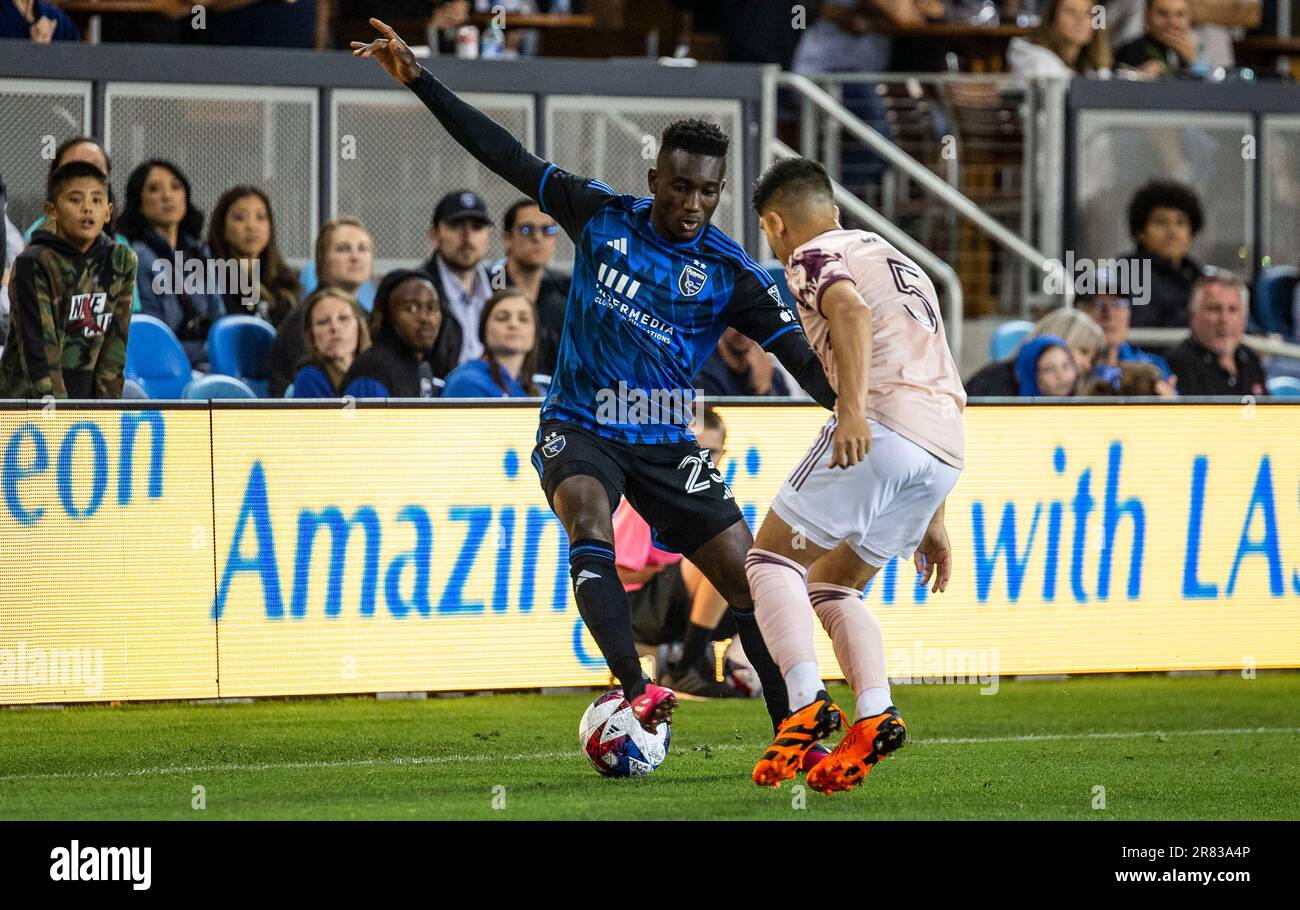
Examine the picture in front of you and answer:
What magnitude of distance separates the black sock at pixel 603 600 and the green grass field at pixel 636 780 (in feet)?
1.53

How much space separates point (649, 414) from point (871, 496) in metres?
1.08

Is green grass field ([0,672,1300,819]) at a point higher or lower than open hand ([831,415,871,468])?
lower

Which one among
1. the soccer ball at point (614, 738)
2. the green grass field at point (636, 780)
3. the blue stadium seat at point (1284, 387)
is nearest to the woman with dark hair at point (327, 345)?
the green grass field at point (636, 780)

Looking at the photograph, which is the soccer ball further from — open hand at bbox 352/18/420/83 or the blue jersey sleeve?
open hand at bbox 352/18/420/83

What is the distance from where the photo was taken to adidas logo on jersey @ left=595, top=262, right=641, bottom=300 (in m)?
7.04

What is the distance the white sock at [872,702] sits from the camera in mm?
6211

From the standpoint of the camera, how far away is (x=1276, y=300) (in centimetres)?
1419

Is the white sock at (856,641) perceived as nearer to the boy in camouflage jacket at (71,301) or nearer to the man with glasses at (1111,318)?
the boy in camouflage jacket at (71,301)

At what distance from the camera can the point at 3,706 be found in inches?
344

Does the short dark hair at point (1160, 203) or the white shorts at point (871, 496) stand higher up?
the short dark hair at point (1160, 203)

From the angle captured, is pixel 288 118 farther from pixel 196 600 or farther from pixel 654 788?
pixel 654 788

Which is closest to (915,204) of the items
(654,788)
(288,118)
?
(288,118)

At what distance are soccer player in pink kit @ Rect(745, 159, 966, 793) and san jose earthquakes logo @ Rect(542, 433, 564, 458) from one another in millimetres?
842

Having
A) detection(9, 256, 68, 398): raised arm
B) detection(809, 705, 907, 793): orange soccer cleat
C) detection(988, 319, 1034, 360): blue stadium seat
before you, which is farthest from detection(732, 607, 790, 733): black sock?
detection(988, 319, 1034, 360): blue stadium seat
